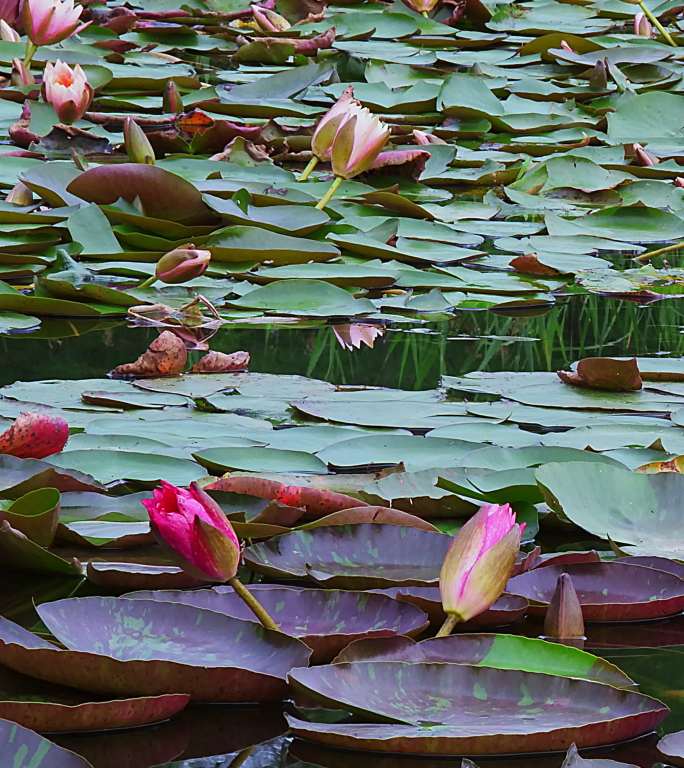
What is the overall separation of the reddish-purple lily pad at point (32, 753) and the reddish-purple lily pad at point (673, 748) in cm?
34

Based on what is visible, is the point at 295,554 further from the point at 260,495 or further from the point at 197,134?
the point at 197,134

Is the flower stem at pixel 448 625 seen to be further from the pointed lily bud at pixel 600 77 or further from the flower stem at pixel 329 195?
the pointed lily bud at pixel 600 77

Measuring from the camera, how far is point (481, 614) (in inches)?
42.2

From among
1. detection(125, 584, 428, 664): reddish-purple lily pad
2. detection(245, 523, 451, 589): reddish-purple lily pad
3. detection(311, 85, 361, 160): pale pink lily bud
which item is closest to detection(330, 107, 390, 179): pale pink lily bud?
detection(311, 85, 361, 160): pale pink lily bud

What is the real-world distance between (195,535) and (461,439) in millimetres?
657

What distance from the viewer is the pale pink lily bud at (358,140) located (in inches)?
102

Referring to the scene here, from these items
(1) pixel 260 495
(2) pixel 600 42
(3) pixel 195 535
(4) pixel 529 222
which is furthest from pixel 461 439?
(2) pixel 600 42

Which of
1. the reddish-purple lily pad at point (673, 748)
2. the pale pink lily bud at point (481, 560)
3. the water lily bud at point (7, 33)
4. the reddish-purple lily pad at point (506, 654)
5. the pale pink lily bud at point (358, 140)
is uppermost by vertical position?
the pale pink lily bud at point (481, 560)

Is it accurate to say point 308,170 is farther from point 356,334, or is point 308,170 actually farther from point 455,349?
point 455,349

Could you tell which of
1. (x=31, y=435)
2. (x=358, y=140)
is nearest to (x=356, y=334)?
(x=358, y=140)

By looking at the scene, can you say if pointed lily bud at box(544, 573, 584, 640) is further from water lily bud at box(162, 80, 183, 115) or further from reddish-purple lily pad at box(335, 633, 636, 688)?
water lily bud at box(162, 80, 183, 115)

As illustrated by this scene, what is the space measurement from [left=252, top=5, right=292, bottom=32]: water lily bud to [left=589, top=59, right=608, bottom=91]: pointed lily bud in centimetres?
133

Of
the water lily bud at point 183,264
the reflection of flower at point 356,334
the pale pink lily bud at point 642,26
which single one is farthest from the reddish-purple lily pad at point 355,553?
the pale pink lily bud at point 642,26

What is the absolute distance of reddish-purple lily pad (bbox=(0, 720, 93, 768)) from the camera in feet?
2.48
